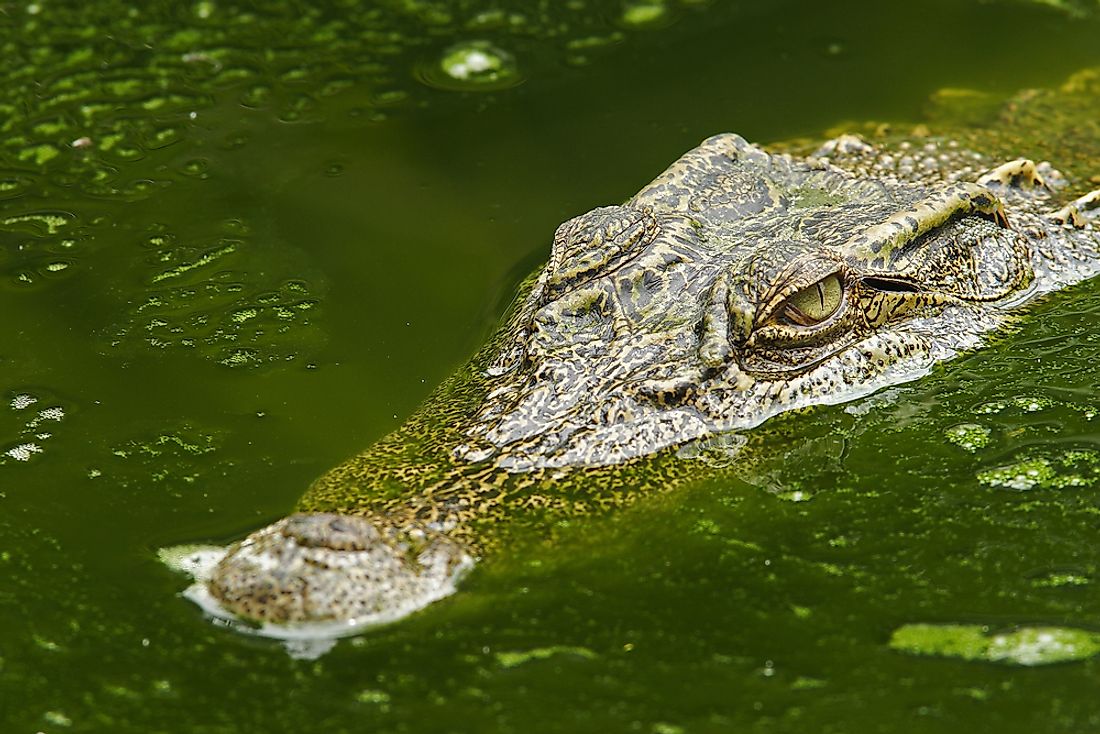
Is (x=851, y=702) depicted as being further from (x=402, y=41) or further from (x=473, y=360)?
(x=402, y=41)

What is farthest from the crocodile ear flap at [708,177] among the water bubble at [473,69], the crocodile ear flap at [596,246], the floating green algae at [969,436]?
the water bubble at [473,69]

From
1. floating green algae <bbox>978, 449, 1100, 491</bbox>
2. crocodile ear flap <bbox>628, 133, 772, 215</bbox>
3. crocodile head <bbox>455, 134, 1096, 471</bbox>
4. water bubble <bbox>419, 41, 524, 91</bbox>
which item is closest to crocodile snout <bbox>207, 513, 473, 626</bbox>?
crocodile head <bbox>455, 134, 1096, 471</bbox>

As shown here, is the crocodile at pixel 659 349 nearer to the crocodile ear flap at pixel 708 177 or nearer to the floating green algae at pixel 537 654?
the crocodile ear flap at pixel 708 177

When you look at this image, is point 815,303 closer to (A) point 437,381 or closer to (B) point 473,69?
→ (A) point 437,381

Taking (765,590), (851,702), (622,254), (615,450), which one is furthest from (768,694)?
(622,254)

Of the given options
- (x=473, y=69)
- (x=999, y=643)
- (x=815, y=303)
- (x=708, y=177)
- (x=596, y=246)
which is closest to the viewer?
(x=999, y=643)

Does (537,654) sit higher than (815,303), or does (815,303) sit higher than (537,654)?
(815,303)

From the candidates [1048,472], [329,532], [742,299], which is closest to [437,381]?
[742,299]
